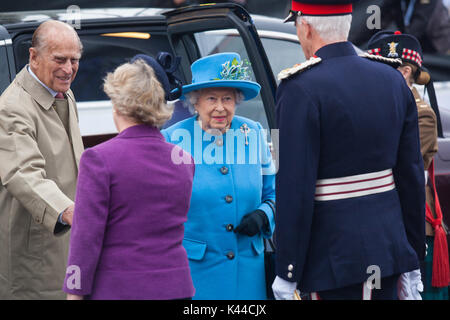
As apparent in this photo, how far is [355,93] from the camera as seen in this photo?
2779mm

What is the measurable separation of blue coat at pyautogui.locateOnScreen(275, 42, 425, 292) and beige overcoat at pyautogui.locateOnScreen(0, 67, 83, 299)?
3.40 feet

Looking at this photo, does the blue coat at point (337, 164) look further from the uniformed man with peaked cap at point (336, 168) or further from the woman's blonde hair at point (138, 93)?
the woman's blonde hair at point (138, 93)

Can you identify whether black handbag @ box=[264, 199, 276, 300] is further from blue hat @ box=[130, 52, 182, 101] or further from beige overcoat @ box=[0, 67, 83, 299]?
beige overcoat @ box=[0, 67, 83, 299]

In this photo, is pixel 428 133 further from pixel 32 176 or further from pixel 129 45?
pixel 32 176

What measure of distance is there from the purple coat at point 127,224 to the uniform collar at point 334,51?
2.38ft

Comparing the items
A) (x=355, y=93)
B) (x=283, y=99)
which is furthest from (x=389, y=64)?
(x=283, y=99)

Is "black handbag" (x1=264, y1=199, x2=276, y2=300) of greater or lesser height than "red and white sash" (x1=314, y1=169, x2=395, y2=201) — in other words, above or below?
below

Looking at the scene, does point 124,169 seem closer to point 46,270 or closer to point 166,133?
point 166,133

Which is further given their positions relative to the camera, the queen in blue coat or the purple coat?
the queen in blue coat

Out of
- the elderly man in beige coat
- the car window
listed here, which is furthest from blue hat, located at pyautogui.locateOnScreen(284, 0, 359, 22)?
the car window

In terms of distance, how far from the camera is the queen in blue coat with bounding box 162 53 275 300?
3.34 meters

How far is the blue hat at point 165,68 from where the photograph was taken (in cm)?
277

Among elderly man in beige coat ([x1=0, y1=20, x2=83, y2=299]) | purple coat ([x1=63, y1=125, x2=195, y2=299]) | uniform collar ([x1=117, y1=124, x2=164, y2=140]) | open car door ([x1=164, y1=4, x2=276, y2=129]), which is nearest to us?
purple coat ([x1=63, y1=125, x2=195, y2=299])
